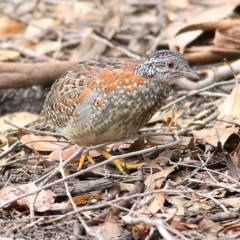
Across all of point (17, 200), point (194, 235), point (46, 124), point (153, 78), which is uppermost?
point (153, 78)

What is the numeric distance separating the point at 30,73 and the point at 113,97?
195cm

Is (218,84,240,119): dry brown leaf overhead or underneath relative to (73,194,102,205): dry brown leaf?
overhead

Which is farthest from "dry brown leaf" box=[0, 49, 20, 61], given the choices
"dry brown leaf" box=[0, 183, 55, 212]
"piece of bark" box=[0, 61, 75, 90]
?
"dry brown leaf" box=[0, 183, 55, 212]

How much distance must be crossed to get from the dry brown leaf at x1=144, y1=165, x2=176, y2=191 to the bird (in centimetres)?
27

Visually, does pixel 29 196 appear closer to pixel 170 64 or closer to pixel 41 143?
pixel 41 143

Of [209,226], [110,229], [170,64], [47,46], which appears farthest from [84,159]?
[47,46]

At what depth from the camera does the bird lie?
13.0ft

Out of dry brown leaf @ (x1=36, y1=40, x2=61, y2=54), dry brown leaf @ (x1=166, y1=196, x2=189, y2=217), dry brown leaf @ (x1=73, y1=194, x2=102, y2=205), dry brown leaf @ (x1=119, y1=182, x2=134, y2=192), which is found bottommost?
dry brown leaf @ (x1=36, y1=40, x2=61, y2=54)

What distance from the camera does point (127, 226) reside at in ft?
10.9

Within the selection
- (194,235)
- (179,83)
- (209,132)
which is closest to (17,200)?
(194,235)

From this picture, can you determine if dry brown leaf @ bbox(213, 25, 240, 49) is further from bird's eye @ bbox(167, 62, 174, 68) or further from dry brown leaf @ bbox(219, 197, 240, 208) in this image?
dry brown leaf @ bbox(219, 197, 240, 208)

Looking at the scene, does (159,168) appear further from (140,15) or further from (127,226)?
(140,15)

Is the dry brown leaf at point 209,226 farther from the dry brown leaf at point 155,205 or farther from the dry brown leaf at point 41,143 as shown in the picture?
the dry brown leaf at point 41,143

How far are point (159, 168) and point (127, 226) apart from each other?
0.78 meters
